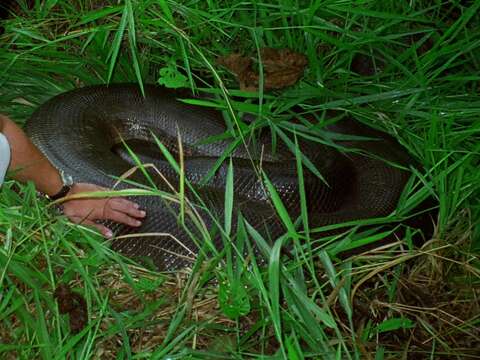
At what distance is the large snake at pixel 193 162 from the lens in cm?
273

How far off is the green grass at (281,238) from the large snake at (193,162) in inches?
4.7

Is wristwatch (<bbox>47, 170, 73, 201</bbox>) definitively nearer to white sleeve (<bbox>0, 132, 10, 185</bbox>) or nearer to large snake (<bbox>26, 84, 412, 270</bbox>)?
large snake (<bbox>26, 84, 412, 270</bbox>)

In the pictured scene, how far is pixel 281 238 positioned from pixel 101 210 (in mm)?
830

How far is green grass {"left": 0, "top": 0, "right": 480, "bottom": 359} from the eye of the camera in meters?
2.07

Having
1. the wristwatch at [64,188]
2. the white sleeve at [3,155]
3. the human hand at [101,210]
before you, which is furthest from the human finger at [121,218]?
the white sleeve at [3,155]

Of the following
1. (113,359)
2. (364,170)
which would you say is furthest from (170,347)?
(364,170)

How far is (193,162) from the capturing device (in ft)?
10.3

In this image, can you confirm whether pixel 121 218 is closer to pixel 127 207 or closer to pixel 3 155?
pixel 127 207

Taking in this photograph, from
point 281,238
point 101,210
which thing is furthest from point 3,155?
point 281,238

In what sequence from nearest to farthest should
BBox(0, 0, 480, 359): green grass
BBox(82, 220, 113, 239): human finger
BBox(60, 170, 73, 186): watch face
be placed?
1. BBox(0, 0, 480, 359): green grass
2. BBox(82, 220, 113, 239): human finger
3. BBox(60, 170, 73, 186): watch face

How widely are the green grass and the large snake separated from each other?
12cm

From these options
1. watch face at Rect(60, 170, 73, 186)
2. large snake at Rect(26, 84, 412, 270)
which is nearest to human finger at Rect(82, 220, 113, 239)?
large snake at Rect(26, 84, 412, 270)

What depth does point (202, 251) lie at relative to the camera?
7.04ft

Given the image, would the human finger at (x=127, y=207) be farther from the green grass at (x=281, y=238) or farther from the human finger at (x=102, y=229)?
the green grass at (x=281, y=238)
